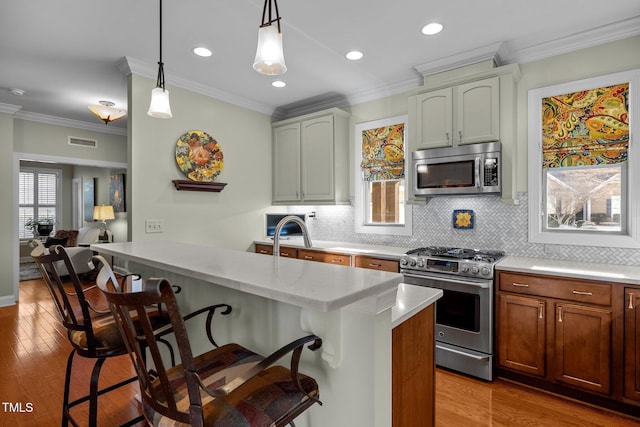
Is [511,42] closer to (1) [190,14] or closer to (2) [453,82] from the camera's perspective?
(2) [453,82]

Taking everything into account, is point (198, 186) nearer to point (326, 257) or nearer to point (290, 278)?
point (326, 257)

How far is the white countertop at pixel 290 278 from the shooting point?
90 centimetres

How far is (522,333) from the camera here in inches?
98.3

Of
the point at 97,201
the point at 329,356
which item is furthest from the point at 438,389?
the point at 97,201

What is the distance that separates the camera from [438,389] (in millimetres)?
2502

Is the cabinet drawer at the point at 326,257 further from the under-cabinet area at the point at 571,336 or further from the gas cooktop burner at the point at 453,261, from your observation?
the under-cabinet area at the point at 571,336

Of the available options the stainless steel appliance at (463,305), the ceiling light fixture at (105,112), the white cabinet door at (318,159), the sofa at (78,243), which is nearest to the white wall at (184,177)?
the white cabinet door at (318,159)

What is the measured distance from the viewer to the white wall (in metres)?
3.19

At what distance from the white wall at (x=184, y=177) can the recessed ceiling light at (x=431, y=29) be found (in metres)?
2.41

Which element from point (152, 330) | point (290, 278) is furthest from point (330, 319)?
point (152, 330)

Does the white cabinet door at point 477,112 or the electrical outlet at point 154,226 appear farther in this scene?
the electrical outlet at point 154,226

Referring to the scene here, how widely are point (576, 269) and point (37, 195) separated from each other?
10.3 meters

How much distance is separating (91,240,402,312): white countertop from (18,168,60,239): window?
342 inches

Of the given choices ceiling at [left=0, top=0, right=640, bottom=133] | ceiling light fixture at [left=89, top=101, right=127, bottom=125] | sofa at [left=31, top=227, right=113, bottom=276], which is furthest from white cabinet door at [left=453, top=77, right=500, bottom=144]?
sofa at [left=31, top=227, right=113, bottom=276]
